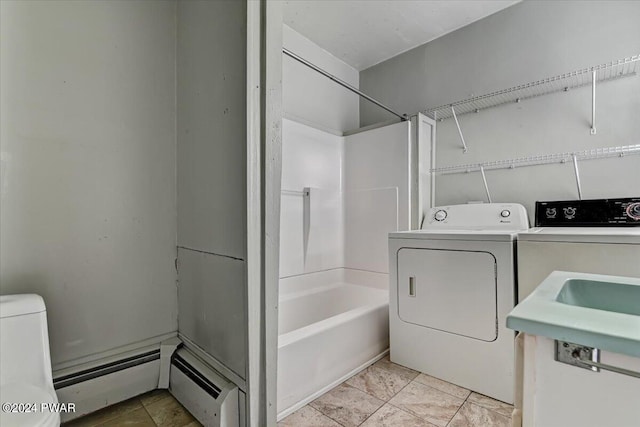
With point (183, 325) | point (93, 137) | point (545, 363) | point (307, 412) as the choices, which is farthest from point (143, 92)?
point (545, 363)

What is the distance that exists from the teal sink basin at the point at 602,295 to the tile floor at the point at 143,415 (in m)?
1.53

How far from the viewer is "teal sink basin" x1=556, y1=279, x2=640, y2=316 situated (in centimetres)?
72

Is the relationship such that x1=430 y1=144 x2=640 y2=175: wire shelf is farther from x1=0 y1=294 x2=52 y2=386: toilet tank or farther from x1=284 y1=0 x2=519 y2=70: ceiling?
x1=0 y1=294 x2=52 y2=386: toilet tank

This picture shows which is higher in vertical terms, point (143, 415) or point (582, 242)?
point (582, 242)

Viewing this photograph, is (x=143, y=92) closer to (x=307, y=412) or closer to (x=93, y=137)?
(x=93, y=137)

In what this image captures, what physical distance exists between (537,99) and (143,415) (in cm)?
308

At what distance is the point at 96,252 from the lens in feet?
4.86

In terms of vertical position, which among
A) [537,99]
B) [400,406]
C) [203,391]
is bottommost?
[400,406]

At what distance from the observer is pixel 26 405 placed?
925 mm

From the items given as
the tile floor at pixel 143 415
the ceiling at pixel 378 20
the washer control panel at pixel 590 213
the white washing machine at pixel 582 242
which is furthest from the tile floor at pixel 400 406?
the ceiling at pixel 378 20

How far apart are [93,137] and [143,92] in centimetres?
38

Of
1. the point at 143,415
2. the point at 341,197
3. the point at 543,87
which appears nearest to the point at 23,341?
the point at 143,415

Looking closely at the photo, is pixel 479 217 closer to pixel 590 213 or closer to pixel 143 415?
pixel 590 213

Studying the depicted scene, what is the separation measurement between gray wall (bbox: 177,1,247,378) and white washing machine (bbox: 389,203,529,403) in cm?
110
